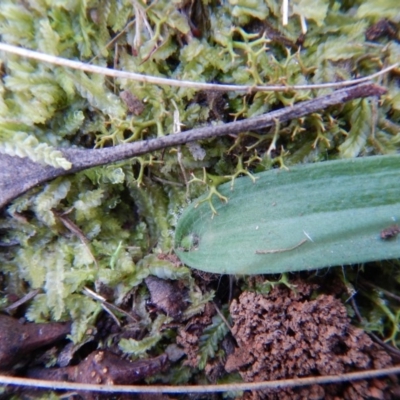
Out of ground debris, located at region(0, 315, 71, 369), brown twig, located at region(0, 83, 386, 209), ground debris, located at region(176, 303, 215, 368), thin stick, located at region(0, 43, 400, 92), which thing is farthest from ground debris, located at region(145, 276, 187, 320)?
thin stick, located at region(0, 43, 400, 92)

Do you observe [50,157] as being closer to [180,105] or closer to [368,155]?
[180,105]

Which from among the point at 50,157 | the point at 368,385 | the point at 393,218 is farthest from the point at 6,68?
the point at 368,385

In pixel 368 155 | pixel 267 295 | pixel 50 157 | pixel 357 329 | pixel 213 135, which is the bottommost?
pixel 357 329

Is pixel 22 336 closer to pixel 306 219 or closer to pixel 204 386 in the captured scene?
pixel 204 386

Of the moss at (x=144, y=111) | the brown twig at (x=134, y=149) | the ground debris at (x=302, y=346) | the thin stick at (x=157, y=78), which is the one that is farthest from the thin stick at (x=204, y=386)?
the thin stick at (x=157, y=78)

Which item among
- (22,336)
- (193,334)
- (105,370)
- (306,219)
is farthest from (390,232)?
(22,336)

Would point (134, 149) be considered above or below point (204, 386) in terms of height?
above

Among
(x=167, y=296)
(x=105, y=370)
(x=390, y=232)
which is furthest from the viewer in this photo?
(x=167, y=296)

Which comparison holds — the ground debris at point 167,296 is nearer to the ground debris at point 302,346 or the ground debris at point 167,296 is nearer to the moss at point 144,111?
the moss at point 144,111
